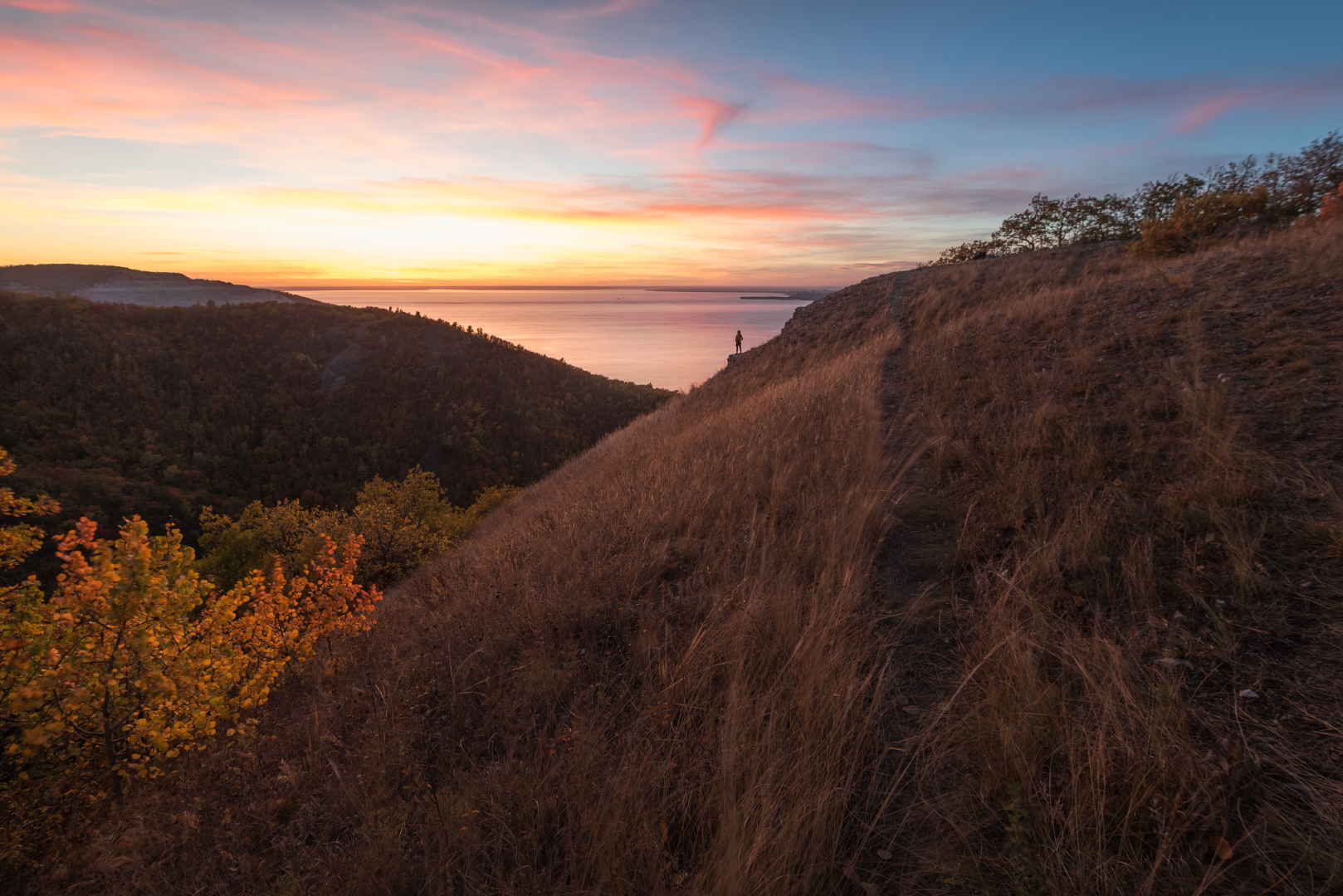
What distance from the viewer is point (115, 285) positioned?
102938 mm

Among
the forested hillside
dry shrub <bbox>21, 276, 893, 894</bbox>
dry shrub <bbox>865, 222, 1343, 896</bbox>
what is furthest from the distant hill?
dry shrub <bbox>865, 222, 1343, 896</bbox>

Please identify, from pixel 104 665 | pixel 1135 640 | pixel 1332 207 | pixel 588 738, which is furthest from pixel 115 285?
pixel 1332 207

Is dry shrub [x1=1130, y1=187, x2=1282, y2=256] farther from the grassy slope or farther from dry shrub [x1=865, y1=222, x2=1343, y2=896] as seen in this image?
the grassy slope

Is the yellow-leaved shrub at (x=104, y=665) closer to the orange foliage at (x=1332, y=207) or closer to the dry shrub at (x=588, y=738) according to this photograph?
the dry shrub at (x=588, y=738)

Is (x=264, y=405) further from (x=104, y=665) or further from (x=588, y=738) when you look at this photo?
(x=588, y=738)

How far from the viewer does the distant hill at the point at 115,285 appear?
8925 cm

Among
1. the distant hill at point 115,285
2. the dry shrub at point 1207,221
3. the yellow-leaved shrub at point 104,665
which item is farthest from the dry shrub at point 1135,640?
the distant hill at point 115,285

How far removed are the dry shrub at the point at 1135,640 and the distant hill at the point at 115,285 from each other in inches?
4195

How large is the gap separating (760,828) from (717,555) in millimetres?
2306

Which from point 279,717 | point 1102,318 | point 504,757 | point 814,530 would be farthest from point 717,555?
point 1102,318

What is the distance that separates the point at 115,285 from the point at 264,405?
9679 cm

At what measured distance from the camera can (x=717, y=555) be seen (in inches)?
161

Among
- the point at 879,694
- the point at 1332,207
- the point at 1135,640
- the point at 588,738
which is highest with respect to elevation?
the point at 1332,207

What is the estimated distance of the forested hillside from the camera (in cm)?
3750
